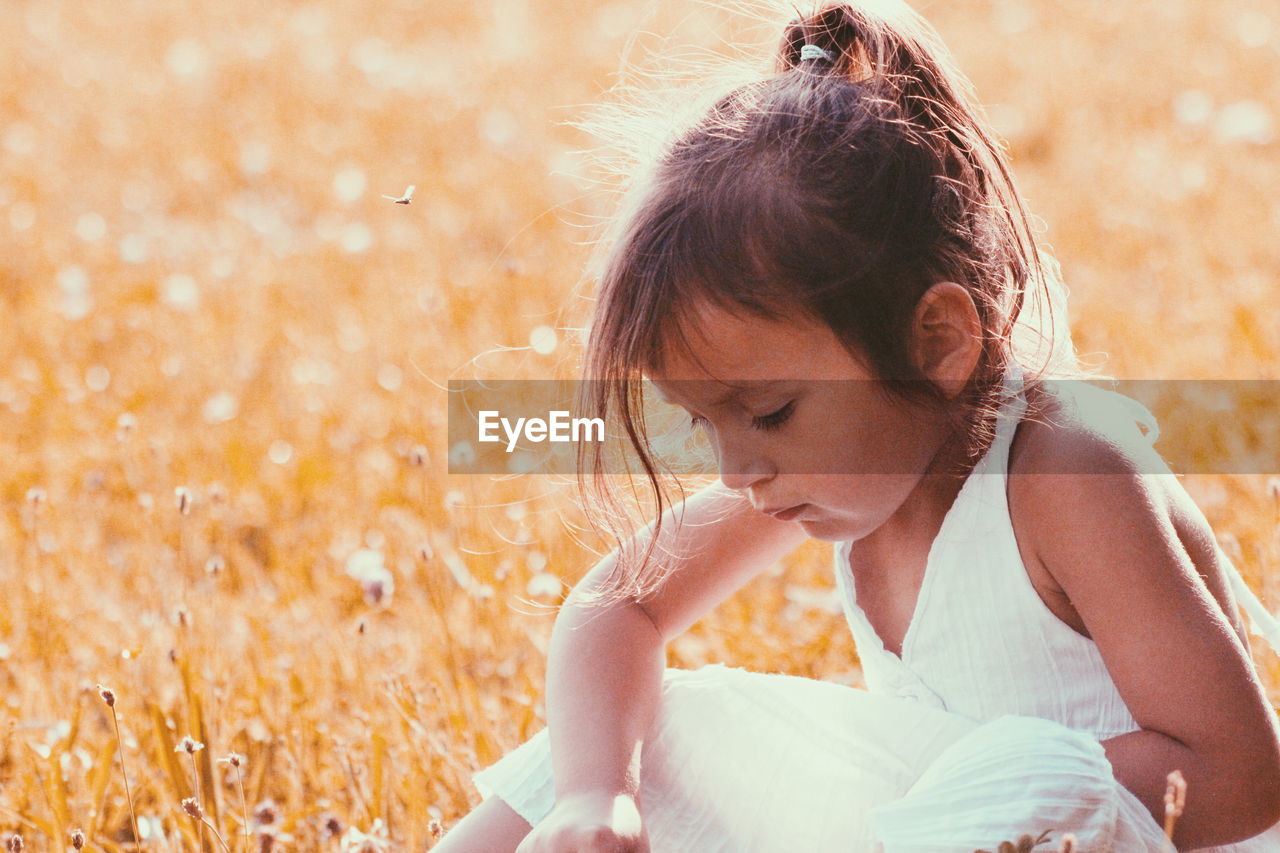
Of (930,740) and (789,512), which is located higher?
(789,512)

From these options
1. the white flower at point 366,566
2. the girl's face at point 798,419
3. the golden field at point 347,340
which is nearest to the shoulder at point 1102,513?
the girl's face at point 798,419

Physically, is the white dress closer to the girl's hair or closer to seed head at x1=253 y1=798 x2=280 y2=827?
the girl's hair

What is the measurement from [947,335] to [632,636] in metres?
0.42

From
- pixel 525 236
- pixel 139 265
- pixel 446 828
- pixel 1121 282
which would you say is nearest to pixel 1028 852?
pixel 446 828

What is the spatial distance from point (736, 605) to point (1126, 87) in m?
2.98

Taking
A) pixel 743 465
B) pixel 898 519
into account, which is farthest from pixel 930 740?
pixel 743 465

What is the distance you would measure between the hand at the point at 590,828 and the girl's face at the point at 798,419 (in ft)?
0.93

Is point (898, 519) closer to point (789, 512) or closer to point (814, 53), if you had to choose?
point (789, 512)

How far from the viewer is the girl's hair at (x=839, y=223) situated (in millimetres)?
1245

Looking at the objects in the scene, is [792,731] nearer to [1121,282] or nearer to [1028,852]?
[1028,852]

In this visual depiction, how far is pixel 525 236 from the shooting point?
3.61 meters

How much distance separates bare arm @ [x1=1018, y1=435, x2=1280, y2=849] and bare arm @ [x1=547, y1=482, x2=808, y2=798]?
38 centimetres

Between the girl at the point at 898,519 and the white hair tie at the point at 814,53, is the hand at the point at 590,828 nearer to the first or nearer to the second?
the girl at the point at 898,519

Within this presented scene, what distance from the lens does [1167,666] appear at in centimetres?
114
